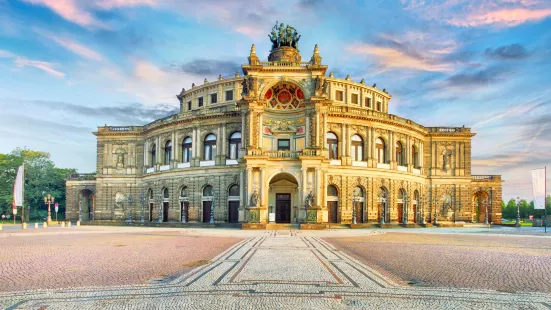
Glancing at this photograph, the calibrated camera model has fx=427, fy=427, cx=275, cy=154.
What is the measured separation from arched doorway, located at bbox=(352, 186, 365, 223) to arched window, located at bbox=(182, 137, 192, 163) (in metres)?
22.4

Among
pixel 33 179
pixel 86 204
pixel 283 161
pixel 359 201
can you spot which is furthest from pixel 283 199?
→ pixel 33 179

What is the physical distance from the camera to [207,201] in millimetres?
54875

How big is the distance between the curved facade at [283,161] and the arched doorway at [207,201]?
15cm

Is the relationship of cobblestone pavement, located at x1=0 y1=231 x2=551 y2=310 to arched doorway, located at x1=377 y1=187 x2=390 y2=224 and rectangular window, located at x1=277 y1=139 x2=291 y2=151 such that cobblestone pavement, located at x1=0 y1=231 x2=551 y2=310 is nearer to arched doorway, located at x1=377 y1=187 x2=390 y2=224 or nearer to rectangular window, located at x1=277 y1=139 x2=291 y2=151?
rectangular window, located at x1=277 y1=139 x2=291 y2=151

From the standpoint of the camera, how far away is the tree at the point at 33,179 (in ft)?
256

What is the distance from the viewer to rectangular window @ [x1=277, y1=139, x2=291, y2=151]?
50531 mm

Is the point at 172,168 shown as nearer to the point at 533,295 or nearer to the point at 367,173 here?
the point at 367,173

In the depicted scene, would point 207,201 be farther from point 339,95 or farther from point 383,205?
point 383,205

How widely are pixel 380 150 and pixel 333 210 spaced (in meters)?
11.1

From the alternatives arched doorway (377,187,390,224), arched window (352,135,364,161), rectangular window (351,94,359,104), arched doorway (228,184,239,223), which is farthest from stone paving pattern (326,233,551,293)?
rectangular window (351,94,359,104)

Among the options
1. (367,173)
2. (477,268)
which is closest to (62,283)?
(477,268)

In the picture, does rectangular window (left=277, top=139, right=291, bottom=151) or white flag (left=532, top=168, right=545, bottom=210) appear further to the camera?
rectangular window (left=277, top=139, right=291, bottom=151)

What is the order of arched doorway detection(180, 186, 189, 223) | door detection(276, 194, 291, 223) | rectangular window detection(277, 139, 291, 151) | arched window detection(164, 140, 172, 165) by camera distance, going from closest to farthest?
door detection(276, 194, 291, 223), rectangular window detection(277, 139, 291, 151), arched doorway detection(180, 186, 189, 223), arched window detection(164, 140, 172, 165)

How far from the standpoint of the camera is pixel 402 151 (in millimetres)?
59344
